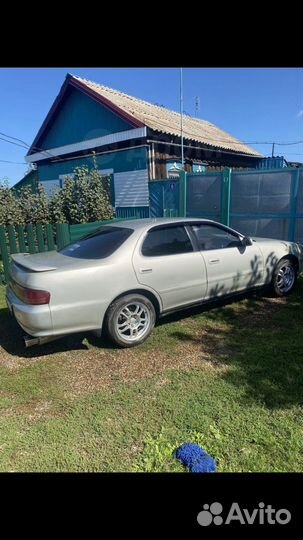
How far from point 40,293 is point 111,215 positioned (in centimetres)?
719

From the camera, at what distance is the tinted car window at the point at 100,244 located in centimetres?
358

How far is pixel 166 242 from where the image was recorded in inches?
155

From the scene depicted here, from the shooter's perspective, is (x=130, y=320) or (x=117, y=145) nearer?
(x=130, y=320)

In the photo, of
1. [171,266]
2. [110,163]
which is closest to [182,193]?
[110,163]

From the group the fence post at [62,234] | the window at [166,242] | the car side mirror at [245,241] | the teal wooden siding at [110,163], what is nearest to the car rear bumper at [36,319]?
the window at [166,242]

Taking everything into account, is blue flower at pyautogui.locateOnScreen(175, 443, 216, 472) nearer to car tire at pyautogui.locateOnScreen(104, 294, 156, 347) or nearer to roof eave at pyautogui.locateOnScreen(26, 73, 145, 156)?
car tire at pyautogui.locateOnScreen(104, 294, 156, 347)

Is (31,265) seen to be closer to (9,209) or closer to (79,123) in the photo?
(9,209)

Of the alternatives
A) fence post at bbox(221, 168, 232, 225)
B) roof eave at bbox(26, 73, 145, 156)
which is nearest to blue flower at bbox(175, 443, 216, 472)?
fence post at bbox(221, 168, 232, 225)

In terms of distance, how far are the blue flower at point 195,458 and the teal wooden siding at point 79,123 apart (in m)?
11.2

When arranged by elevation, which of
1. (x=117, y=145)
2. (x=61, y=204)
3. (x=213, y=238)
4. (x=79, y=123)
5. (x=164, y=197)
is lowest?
(x=213, y=238)

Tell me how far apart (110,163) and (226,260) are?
31.3ft

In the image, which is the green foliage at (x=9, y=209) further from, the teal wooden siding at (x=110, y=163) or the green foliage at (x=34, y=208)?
the teal wooden siding at (x=110, y=163)
